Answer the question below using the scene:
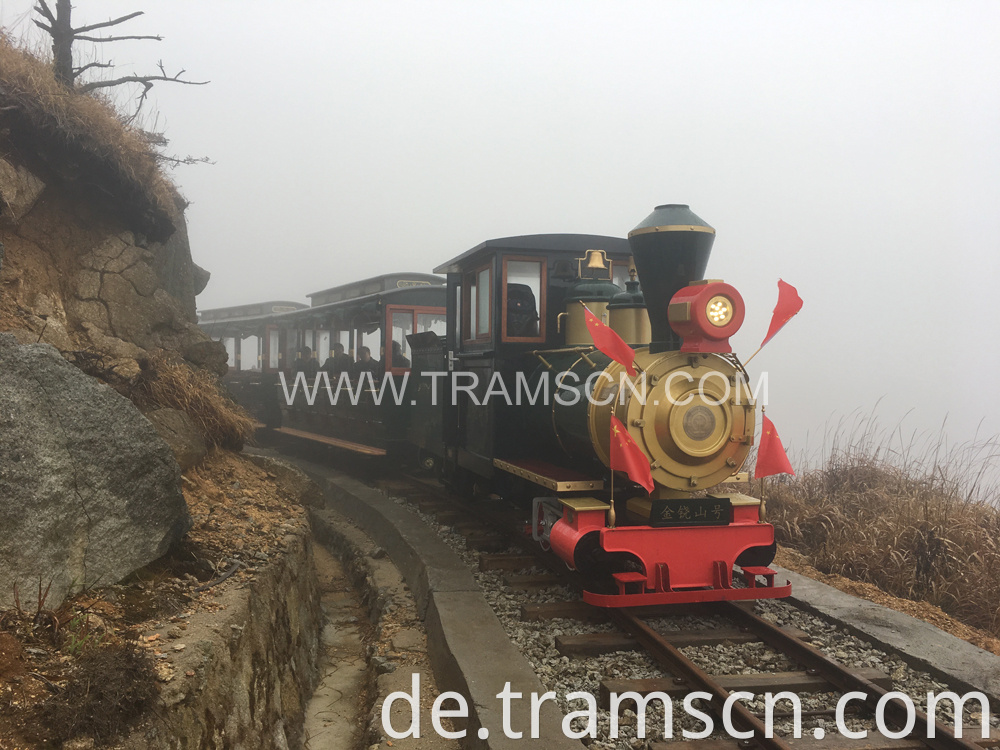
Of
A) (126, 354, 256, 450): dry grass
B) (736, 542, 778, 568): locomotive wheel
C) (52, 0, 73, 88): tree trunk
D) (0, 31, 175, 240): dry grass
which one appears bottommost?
(736, 542, 778, 568): locomotive wheel

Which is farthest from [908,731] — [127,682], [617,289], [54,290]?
[54,290]

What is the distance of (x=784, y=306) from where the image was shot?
14.6 feet

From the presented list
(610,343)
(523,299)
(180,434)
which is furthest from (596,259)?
(180,434)

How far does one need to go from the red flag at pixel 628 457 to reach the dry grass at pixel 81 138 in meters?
4.76

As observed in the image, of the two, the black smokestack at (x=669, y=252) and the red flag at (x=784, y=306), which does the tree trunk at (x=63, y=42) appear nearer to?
the black smokestack at (x=669, y=252)

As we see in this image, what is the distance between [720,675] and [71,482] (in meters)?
3.38

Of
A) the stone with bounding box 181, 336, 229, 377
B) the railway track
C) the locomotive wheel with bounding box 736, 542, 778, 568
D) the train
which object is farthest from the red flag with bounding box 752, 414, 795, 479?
the stone with bounding box 181, 336, 229, 377

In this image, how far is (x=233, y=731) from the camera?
3.25m

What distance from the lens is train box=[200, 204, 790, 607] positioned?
456 cm

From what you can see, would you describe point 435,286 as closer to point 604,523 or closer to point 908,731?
point 604,523

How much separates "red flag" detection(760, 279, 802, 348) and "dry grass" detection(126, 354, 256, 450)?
14.9 feet

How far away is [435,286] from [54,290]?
19.0 feet

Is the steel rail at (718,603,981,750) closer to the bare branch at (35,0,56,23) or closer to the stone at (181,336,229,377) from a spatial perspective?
the stone at (181,336,229,377)

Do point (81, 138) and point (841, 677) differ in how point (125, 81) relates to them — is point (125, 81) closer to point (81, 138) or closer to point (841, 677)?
point (81, 138)
